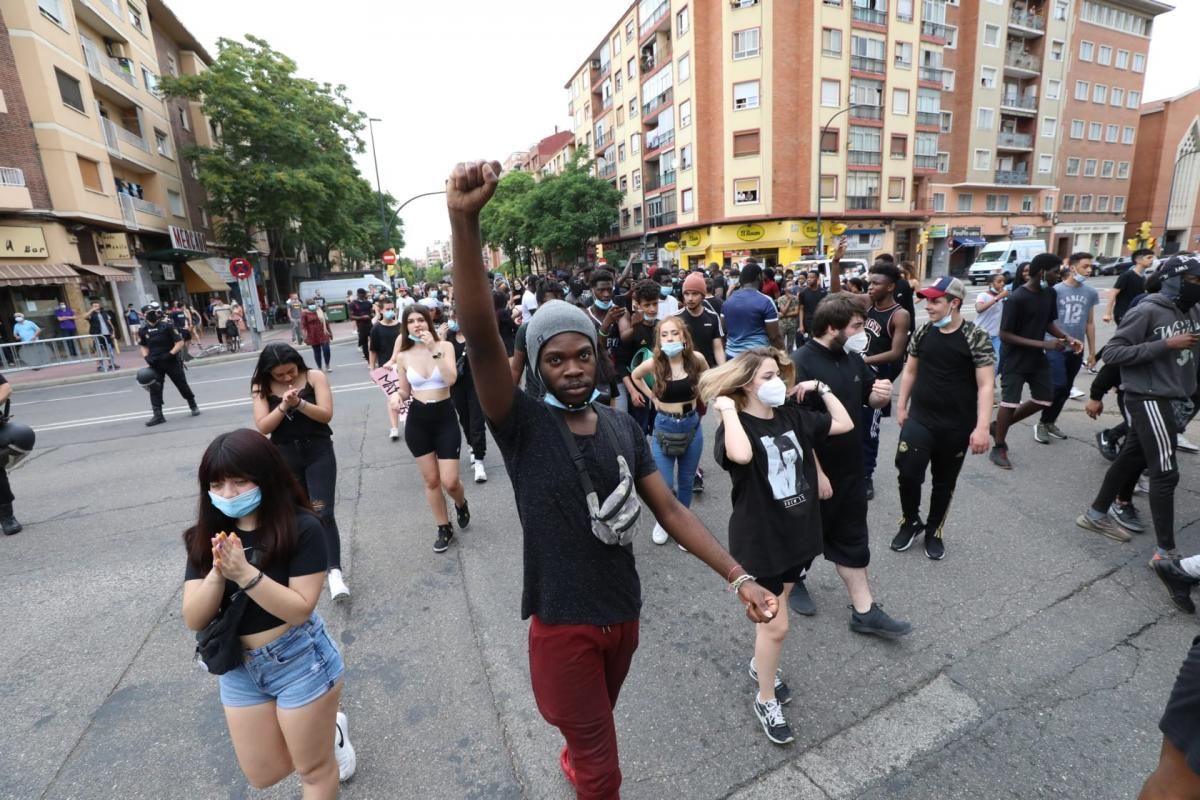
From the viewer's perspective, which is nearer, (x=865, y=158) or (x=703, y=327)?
(x=703, y=327)

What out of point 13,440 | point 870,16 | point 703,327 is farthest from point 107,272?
point 870,16

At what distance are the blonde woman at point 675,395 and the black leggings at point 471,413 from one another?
1957 mm

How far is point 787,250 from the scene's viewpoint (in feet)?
110

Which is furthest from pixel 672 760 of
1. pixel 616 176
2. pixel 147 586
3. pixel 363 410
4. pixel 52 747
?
pixel 616 176

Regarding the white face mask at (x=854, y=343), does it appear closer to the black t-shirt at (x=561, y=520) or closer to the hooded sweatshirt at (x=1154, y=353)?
the hooded sweatshirt at (x=1154, y=353)

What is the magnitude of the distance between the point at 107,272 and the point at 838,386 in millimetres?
26536

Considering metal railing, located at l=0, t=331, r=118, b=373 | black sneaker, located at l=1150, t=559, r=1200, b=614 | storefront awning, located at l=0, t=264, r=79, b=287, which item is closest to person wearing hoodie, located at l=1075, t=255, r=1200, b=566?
black sneaker, located at l=1150, t=559, r=1200, b=614

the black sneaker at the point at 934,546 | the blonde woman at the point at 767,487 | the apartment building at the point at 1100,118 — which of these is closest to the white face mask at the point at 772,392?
the blonde woman at the point at 767,487

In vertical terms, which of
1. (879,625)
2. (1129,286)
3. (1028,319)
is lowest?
(879,625)

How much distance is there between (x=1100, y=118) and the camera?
44812 mm

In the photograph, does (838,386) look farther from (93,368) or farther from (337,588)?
(93,368)

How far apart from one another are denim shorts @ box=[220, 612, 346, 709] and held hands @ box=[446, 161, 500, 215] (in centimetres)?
152

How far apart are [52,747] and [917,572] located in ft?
15.4

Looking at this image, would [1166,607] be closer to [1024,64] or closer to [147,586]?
[147,586]
